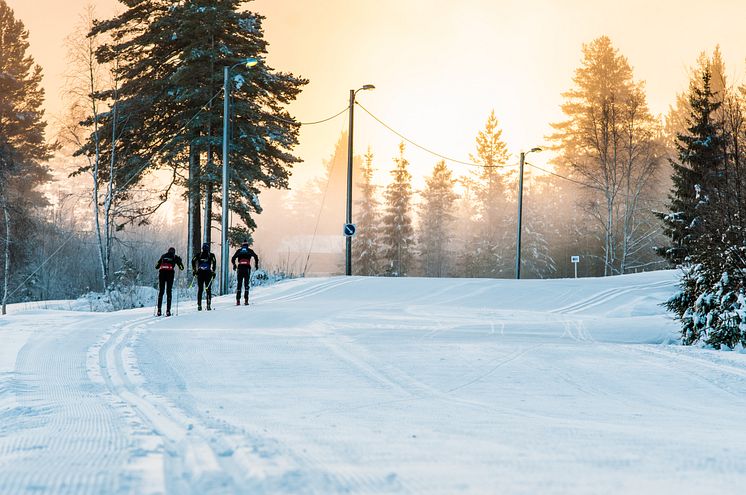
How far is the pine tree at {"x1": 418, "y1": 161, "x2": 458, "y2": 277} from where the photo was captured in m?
76.5

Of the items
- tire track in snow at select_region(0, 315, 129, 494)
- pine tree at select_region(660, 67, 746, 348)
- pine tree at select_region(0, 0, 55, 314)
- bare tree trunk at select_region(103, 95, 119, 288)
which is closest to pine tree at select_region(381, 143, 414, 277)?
pine tree at select_region(0, 0, 55, 314)

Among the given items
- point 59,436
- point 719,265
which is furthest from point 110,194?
point 59,436

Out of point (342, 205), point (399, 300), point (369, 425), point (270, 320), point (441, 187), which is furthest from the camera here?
point (342, 205)

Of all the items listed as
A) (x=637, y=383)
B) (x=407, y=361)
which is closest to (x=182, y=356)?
(x=407, y=361)

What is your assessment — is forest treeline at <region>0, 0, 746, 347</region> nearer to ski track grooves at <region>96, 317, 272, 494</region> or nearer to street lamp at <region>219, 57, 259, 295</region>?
street lamp at <region>219, 57, 259, 295</region>

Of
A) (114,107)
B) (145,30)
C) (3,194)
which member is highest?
(145,30)

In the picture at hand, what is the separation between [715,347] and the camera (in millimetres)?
13102

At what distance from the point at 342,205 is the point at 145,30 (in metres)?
105

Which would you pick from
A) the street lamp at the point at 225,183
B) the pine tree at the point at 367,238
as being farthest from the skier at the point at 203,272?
the pine tree at the point at 367,238

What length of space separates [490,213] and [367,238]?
13.3 meters

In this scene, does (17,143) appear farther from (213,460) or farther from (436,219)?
(213,460)

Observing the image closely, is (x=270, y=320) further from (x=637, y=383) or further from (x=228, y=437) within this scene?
(x=228, y=437)

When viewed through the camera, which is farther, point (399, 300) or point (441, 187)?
point (441, 187)

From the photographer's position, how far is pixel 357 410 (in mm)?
6355
